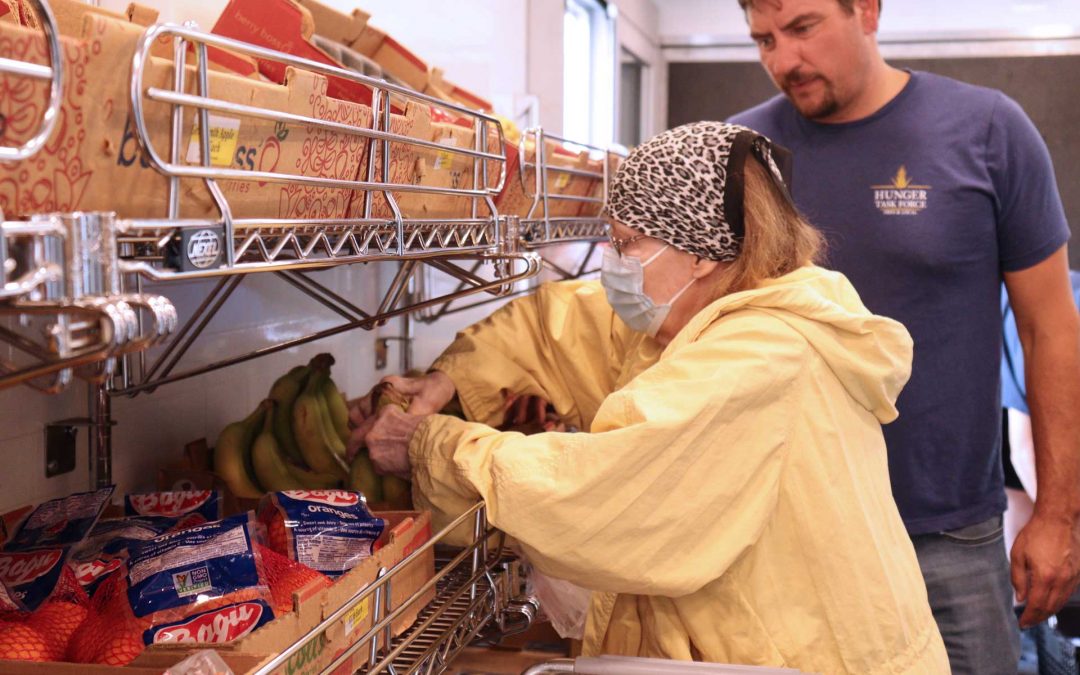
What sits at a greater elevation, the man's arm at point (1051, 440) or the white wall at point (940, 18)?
the white wall at point (940, 18)

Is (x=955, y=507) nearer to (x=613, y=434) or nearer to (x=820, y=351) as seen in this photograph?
(x=820, y=351)

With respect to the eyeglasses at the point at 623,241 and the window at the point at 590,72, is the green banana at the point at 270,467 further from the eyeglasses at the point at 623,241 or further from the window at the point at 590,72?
the window at the point at 590,72

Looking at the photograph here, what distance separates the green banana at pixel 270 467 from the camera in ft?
4.54

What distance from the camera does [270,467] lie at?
1385mm

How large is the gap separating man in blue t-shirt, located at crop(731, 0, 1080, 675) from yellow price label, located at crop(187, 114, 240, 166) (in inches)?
52.8

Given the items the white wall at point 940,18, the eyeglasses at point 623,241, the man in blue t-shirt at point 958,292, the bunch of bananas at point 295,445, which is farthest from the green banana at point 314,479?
the white wall at point 940,18

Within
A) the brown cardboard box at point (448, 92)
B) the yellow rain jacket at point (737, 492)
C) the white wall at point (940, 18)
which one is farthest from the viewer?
the white wall at point (940, 18)

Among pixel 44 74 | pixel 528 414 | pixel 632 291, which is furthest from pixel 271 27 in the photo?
pixel 528 414

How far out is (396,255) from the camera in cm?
96

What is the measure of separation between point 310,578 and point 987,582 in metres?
1.38

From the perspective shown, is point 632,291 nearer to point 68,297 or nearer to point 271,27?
point 271,27

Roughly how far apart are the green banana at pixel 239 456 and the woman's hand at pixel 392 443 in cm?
16

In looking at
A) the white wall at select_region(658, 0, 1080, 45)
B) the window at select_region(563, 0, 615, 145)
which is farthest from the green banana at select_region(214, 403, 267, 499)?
the white wall at select_region(658, 0, 1080, 45)

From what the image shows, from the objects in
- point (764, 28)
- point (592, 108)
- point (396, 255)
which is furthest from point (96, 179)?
point (592, 108)
